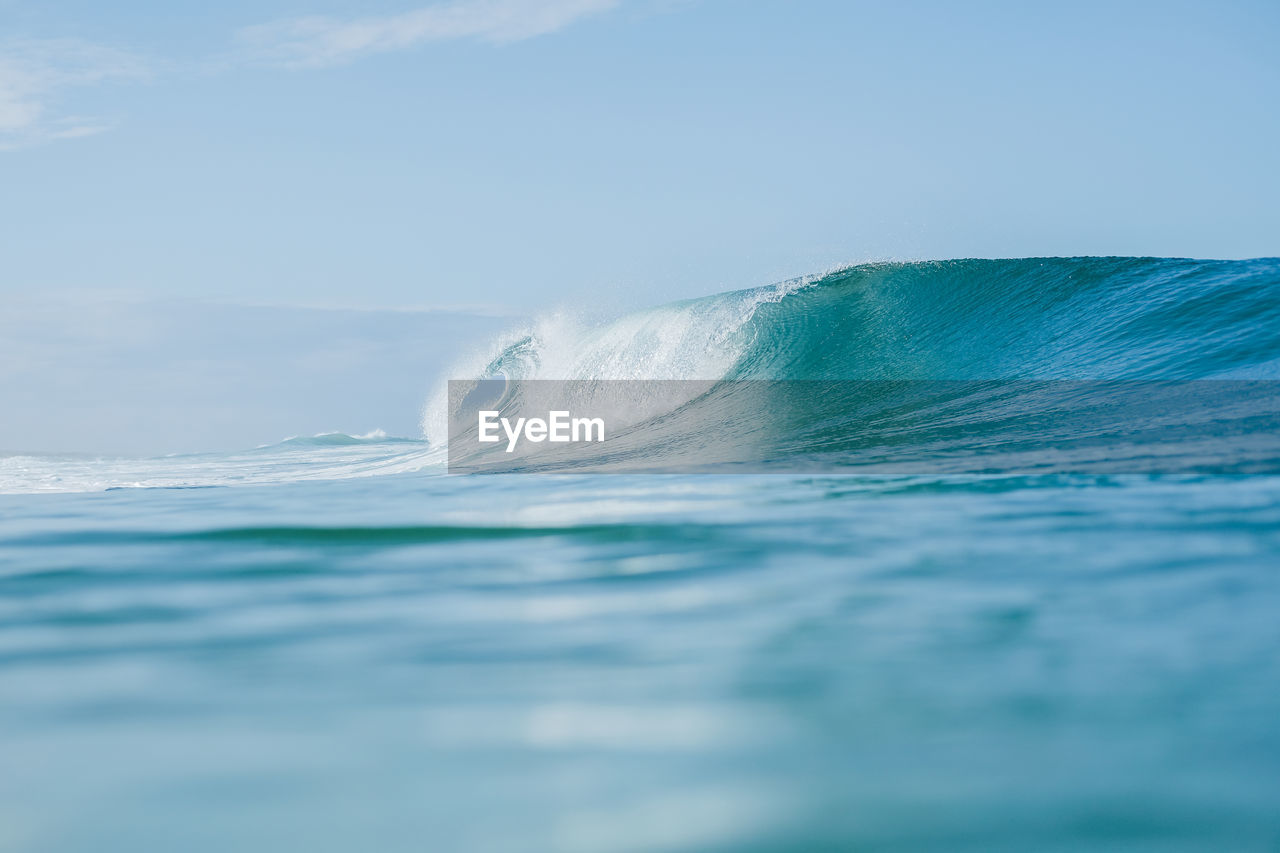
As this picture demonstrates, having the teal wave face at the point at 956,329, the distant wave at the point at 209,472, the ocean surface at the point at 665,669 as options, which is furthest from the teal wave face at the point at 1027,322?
the ocean surface at the point at 665,669

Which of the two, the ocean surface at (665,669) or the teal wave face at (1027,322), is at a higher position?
the teal wave face at (1027,322)

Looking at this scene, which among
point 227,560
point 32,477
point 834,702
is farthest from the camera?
point 32,477

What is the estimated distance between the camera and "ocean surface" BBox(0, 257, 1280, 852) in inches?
62.2

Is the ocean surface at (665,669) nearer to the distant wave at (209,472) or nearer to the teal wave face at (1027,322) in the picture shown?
the distant wave at (209,472)

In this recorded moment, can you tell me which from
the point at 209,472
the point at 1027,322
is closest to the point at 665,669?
the point at 209,472

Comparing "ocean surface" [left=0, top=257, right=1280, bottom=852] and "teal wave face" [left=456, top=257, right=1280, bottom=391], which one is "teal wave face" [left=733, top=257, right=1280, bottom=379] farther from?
"ocean surface" [left=0, top=257, right=1280, bottom=852]

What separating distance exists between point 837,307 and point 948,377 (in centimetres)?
294

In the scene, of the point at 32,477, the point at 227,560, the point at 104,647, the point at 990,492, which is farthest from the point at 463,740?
the point at 32,477

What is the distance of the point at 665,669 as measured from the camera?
7.36 feet

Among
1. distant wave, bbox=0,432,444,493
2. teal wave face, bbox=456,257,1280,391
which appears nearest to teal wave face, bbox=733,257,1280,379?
teal wave face, bbox=456,257,1280,391

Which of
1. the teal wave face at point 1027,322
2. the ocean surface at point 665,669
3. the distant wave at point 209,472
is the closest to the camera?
the ocean surface at point 665,669

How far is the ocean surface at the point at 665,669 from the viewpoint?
158 centimetres

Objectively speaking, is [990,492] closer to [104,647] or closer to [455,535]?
[455,535]

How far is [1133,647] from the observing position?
2328 mm
